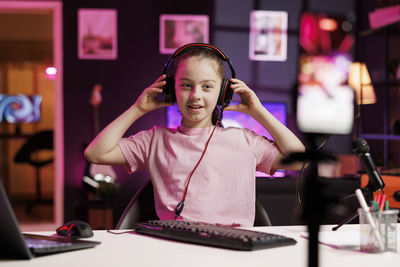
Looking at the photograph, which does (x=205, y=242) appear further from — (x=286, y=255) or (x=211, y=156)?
(x=211, y=156)

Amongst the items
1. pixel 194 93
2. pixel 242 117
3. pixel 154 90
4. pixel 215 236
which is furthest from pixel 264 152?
pixel 242 117

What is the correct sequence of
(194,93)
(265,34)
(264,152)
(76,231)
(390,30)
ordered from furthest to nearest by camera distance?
(265,34) → (390,30) → (264,152) → (194,93) → (76,231)

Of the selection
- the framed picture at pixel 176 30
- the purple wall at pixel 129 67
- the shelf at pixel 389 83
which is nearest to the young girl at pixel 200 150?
the shelf at pixel 389 83

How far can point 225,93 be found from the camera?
1543 mm

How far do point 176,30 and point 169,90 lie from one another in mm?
3349

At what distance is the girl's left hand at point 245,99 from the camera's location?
5.02 feet

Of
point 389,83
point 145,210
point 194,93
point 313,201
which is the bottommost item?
point 145,210

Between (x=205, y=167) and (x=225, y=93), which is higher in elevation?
(x=225, y=93)

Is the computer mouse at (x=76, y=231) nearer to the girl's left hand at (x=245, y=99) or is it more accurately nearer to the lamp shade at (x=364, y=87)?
the girl's left hand at (x=245, y=99)

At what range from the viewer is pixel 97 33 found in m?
4.70

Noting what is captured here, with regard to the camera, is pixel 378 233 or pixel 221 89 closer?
pixel 378 233

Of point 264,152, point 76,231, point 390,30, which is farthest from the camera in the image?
point 390,30

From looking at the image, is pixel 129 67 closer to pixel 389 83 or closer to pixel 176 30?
pixel 176 30

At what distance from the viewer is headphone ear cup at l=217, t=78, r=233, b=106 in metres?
1.52
